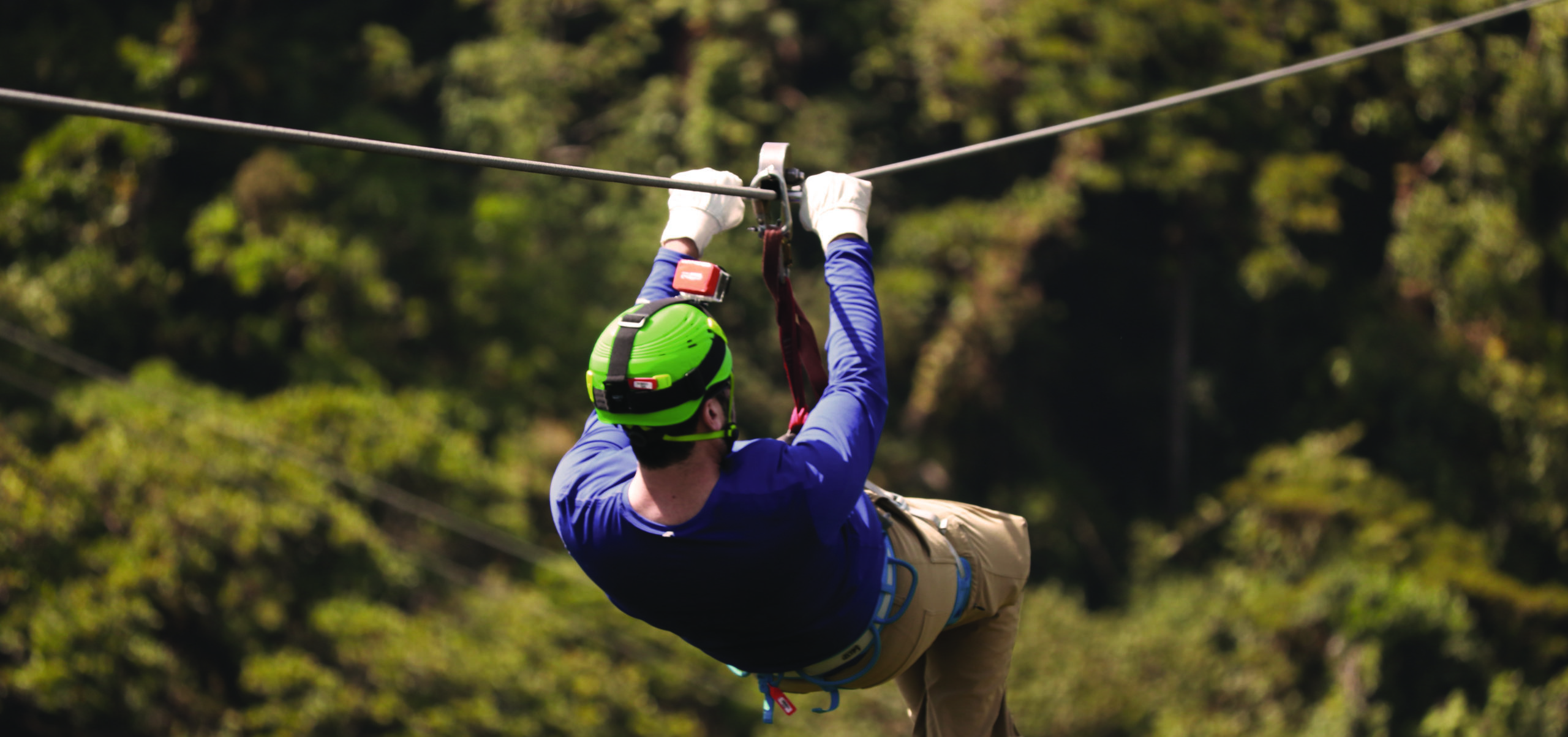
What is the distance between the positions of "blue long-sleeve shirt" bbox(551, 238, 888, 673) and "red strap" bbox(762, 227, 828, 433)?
0.39 feet

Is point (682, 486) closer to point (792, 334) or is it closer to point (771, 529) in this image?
point (771, 529)

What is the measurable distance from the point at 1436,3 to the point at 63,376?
10.2 metres

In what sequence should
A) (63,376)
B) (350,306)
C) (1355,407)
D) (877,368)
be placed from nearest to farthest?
1. (877,368)
2. (63,376)
3. (350,306)
4. (1355,407)

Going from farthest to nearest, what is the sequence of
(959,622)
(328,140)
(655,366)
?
(959,622) < (328,140) < (655,366)

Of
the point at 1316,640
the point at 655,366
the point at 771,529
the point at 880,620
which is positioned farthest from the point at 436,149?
the point at 1316,640

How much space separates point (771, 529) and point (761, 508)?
0.03 metres

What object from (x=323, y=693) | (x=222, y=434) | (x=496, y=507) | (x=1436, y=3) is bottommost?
(x=323, y=693)

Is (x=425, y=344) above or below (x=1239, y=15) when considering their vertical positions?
below

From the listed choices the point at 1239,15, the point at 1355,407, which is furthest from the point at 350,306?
the point at 1355,407

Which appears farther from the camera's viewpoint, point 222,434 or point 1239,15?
point 1239,15

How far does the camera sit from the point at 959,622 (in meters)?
2.39

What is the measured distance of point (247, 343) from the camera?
1127 centimetres

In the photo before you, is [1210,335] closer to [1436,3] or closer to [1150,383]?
[1150,383]

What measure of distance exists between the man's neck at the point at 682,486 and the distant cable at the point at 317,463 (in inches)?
303
